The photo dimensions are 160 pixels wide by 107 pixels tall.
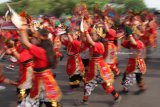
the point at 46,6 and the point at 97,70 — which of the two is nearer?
the point at 97,70

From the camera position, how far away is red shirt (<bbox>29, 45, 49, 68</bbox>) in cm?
509

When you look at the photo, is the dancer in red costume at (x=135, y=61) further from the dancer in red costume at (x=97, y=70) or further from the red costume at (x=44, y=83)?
the red costume at (x=44, y=83)

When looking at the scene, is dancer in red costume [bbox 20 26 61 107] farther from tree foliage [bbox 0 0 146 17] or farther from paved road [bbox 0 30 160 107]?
tree foliage [bbox 0 0 146 17]

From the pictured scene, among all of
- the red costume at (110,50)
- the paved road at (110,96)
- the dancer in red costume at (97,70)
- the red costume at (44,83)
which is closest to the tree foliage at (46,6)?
the paved road at (110,96)

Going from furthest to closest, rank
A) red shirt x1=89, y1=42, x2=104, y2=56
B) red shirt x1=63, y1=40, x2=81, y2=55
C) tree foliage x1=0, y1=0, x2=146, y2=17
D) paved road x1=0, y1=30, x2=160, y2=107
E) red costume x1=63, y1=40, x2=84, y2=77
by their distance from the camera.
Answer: tree foliage x1=0, y1=0, x2=146, y2=17, red costume x1=63, y1=40, x2=84, y2=77, red shirt x1=63, y1=40, x2=81, y2=55, paved road x1=0, y1=30, x2=160, y2=107, red shirt x1=89, y1=42, x2=104, y2=56

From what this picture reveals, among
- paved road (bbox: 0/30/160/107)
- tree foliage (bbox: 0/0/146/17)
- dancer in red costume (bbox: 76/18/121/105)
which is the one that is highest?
tree foliage (bbox: 0/0/146/17)

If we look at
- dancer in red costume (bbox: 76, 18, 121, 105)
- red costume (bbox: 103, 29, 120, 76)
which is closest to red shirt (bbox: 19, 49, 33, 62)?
dancer in red costume (bbox: 76, 18, 121, 105)

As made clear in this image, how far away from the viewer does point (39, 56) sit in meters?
5.13

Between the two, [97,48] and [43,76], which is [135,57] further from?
[43,76]

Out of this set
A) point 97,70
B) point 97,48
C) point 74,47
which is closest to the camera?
point 97,48

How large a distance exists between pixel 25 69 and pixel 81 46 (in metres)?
1.91

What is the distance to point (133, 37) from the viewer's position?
7305 mm

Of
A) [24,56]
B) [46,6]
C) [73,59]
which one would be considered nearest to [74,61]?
[73,59]

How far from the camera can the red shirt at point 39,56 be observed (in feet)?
16.7
